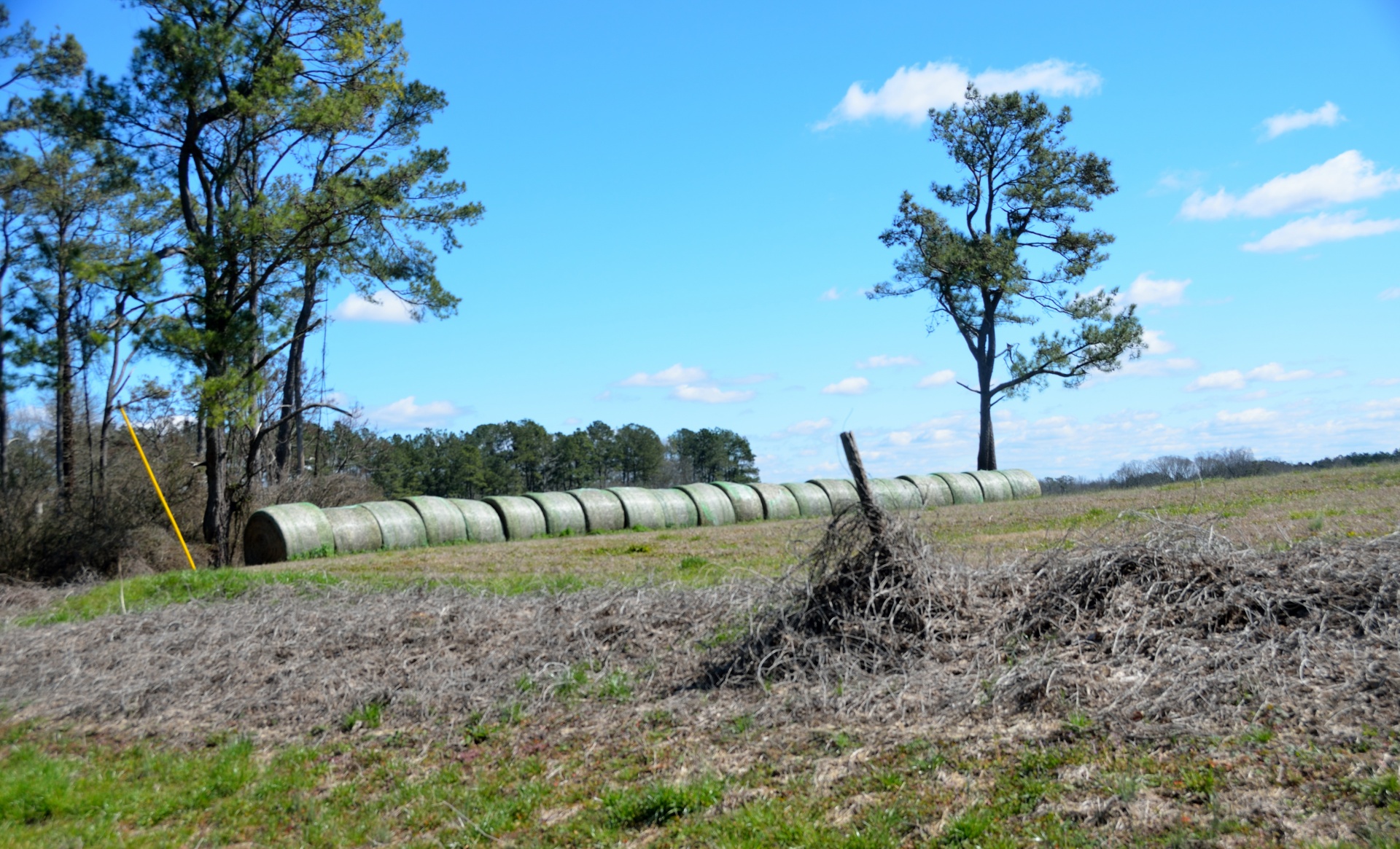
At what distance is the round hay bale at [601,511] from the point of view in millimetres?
23703

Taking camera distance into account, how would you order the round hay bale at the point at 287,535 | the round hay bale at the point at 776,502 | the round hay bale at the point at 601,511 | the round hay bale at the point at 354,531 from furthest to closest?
1. the round hay bale at the point at 776,502
2. the round hay bale at the point at 601,511
3. the round hay bale at the point at 354,531
4. the round hay bale at the point at 287,535

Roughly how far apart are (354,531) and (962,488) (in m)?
18.5

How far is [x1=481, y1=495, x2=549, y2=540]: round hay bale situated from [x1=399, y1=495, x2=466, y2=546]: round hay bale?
1.02 m

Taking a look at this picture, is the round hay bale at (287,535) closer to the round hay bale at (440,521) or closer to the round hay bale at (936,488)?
A: the round hay bale at (440,521)

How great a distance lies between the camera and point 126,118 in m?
20.6

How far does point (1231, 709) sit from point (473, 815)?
404cm

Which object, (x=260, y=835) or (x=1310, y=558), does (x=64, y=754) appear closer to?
(x=260, y=835)

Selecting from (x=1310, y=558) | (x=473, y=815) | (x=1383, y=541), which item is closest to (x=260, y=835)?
(x=473, y=815)

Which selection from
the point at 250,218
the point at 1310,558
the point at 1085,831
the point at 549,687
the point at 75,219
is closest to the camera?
the point at 1085,831

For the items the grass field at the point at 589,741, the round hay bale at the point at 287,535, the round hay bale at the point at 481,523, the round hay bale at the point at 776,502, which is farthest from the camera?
the round hay bale at the point at 776,502

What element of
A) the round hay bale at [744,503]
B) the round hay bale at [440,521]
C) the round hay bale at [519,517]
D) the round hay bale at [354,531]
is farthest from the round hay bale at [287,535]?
the round hay bale at [744,503]

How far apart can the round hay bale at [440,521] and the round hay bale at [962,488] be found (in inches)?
605

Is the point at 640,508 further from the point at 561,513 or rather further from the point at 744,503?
the point at 744,503

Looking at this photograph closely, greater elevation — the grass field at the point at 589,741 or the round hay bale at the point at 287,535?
the round hay bale at the point at 287,535
